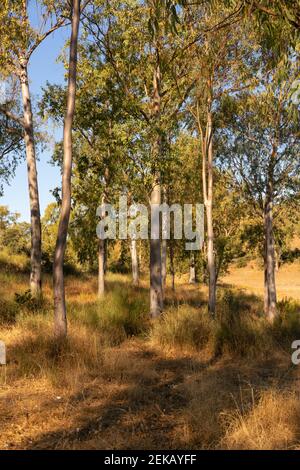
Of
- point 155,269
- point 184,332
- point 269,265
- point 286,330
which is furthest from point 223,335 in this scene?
point 269,265

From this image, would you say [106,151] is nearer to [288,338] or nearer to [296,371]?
[288,338]

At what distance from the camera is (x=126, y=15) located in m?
11.4

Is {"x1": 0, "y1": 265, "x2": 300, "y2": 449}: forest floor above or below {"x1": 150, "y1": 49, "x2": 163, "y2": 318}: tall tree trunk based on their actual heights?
below

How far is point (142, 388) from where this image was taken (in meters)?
5.50

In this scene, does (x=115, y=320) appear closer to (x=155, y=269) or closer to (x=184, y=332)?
(x=184, y=332)

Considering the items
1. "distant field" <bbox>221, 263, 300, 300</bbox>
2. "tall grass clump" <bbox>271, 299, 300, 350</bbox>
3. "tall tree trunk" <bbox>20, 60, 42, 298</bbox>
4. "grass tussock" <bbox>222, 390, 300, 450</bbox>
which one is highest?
"tall tree trunk" <bbox>20, 60, 42, 298</bbox>

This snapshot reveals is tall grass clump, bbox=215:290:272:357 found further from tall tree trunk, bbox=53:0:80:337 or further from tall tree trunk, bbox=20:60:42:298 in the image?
tall tree trunk, bbox=20:60:42:298

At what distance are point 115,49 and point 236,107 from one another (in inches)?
204

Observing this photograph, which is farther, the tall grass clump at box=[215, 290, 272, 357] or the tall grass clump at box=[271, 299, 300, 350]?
the tall grass clump at box=[271, 299, 300, 350]

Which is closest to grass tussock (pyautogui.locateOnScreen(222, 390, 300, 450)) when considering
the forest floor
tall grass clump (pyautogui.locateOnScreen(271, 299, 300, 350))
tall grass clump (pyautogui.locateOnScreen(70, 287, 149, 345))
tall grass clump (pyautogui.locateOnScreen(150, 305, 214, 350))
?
the forest floor

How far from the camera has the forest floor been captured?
4.00m

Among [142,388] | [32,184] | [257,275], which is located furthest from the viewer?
[257,275]

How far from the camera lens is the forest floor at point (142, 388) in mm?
3996
